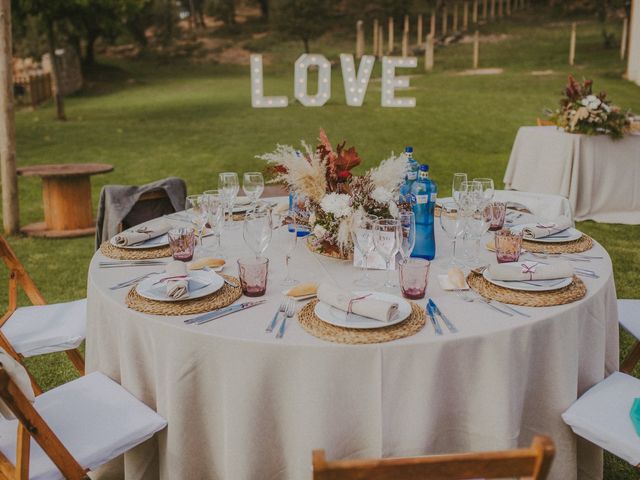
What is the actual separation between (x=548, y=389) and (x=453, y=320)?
1.30ft

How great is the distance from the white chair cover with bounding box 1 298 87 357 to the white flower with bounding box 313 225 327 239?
1.24m

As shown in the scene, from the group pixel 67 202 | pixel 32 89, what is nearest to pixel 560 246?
pixel 67 202

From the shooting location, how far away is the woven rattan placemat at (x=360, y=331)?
69.5 inches

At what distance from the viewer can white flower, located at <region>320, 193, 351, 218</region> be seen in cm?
236

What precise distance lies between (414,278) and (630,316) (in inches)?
54.6

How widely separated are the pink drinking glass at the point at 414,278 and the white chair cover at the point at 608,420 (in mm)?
610

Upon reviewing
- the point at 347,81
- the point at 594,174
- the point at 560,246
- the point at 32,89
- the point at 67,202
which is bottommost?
the point at 67,202

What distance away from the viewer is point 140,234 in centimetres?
274

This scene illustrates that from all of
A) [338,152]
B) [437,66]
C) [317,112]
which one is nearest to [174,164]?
[317,112]

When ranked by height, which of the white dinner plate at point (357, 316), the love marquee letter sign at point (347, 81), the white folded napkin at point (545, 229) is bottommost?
the white dinner plate at point (357, 316)

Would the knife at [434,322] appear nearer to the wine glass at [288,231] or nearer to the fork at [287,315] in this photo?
the fork at [287,315]

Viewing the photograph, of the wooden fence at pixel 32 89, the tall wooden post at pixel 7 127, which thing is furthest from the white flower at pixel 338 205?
the wooden fence at pixel 32 89

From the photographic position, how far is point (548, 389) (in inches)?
76.9

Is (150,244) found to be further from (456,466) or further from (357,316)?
(456,466)
